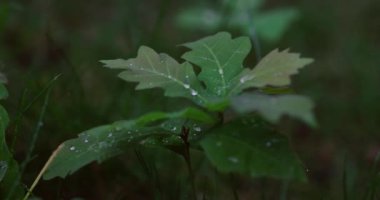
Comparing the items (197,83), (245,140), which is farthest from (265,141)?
(197,83)

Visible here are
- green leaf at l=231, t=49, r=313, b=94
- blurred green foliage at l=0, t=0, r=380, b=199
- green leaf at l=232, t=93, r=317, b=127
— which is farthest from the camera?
blurred green foliage at l=0, t=0, r=380, b=199

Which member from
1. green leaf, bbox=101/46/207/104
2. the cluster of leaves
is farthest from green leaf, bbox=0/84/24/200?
the cluster of leaves

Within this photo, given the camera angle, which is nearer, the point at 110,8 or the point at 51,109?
the point at 51,109

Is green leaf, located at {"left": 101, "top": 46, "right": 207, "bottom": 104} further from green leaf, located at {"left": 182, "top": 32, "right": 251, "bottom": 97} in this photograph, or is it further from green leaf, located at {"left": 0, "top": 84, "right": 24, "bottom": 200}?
green leaf, located at {"left": 0, "top": 84, "right": 24, "bottom": 200}

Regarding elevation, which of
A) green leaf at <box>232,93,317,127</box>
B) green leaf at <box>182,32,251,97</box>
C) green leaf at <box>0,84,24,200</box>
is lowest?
green leaf at <box>0,84,24,200</box>

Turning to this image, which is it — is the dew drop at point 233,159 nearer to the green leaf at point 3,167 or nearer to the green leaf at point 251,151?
the green leaf at point 251,151

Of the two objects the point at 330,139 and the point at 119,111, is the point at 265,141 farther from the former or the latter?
the point at 330,139
